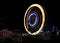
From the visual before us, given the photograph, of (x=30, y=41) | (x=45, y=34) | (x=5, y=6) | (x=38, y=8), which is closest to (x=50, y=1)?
(x=38, y=8)

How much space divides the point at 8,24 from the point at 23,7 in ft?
1.12

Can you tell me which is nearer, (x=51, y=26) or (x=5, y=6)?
(x=51, y=26)

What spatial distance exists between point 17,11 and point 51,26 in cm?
70

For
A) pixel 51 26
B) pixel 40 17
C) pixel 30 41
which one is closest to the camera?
pixel 51 26

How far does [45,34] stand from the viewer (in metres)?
1.82

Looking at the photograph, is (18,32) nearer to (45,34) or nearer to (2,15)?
(2,15)

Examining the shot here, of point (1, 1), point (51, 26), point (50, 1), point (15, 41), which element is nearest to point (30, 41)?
point (15, 41)

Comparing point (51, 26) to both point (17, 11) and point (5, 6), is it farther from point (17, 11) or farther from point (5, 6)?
point (5, 6)

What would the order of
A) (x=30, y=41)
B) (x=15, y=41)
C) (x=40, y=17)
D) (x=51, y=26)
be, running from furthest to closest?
(x=15, y=41), (x=30, y=41), (x=40, y=17), (x=51, y=26)

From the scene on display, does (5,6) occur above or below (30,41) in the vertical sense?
above

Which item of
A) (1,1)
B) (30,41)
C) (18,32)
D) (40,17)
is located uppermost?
(1,1)

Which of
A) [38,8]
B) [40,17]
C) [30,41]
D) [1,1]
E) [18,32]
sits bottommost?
[30,41]

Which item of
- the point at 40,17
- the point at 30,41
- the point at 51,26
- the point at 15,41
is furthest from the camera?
the point at 15,41

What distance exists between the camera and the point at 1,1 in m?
2.34
